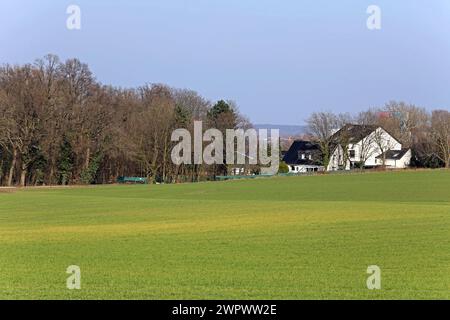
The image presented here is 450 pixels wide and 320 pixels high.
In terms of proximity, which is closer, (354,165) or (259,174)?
(259,174)

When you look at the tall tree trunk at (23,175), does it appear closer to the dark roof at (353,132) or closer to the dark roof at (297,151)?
the dark roof at (353,132)

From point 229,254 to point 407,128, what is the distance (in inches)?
5215

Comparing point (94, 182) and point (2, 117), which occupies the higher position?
point (2, 117)

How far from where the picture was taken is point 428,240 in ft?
75.6

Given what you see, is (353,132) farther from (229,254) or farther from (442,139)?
(229,254)

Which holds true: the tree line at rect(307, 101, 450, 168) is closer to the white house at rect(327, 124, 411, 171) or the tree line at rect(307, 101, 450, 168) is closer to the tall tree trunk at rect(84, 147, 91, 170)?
the white house at rect(327, 124, 411, 171)

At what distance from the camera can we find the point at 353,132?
126 meters

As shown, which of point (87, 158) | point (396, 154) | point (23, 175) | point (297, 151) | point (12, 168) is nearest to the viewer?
point (12, 168)

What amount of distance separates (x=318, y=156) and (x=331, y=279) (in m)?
113

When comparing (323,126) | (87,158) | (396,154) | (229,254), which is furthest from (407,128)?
(229,254)

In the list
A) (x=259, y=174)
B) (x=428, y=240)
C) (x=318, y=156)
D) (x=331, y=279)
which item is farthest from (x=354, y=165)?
(x=331, y=279)

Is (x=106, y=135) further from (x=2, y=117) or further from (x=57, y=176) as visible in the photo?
(x=2, y=117)

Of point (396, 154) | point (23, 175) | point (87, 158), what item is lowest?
point (23, 175)
